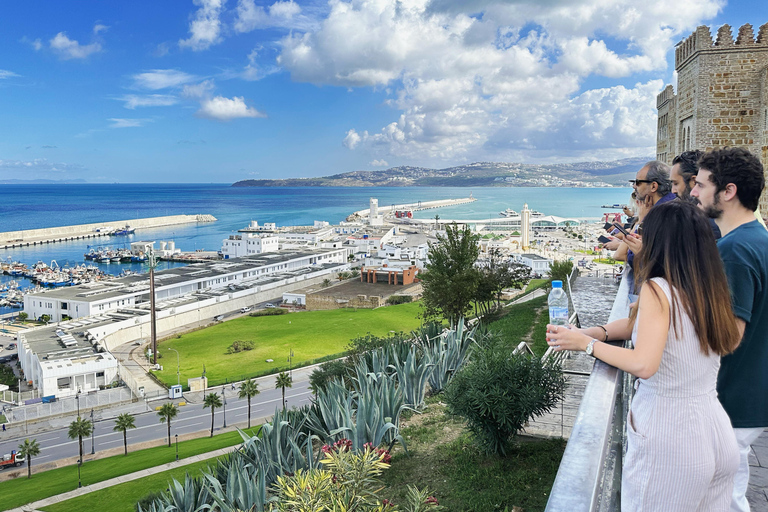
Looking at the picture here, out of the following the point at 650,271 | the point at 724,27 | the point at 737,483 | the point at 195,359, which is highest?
the point at 724,27

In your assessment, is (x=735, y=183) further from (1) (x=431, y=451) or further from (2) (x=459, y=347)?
(2) (x=459, y=347)

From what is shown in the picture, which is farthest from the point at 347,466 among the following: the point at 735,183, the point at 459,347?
the point at 459,347

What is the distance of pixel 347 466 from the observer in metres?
3.39

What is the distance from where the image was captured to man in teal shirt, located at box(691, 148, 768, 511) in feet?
6.03

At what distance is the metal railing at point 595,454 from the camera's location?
1448 millimetres

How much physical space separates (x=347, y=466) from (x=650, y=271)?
2.40 m

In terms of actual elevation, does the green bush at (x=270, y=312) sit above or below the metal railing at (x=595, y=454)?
below

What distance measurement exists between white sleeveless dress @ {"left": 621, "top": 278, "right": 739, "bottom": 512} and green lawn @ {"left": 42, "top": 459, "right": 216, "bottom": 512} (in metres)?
11.8

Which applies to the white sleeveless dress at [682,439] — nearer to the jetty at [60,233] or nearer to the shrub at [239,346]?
the shrub at [239,346]

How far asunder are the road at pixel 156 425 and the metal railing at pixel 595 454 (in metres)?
16.8

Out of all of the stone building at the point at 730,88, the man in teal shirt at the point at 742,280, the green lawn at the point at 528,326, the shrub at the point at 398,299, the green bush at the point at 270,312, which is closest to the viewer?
the man in teal shirt at the point at 742,280

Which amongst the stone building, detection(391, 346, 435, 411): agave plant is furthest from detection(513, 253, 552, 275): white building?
detection(391, 346, 435, 411): agave plant

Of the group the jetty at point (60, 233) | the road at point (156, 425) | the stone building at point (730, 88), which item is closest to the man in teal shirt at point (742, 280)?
the stone building at point (730, 88)

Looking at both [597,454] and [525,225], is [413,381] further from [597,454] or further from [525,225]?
[525,225]
